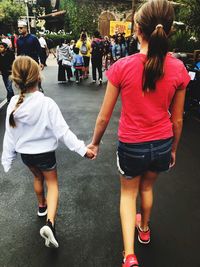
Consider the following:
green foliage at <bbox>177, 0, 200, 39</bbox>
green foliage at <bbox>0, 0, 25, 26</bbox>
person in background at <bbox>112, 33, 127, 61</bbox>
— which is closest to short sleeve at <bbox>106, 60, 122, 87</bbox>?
green foliage at <bbox>177, 0, 200, 39</bbox>

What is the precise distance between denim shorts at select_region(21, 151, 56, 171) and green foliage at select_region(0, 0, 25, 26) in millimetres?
39746

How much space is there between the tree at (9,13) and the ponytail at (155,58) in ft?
134

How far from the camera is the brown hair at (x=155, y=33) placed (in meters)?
1.91

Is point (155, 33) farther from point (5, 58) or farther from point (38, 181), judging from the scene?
point (5, 58)

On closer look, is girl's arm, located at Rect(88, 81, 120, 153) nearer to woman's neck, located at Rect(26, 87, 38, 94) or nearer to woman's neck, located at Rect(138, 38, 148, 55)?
woman's neck, located at Rect(138, 38, 148, 55)

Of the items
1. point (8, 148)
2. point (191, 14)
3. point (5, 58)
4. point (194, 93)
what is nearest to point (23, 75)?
point (8, 148)

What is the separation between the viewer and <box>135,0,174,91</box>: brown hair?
1.91m

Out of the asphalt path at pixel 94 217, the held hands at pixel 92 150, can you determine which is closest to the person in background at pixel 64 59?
the asphalt path at pixel 94 217

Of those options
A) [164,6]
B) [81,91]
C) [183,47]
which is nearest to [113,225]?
[164,6]

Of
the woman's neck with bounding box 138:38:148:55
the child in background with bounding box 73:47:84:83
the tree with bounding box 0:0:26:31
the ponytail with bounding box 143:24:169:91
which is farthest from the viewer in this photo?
the tree with bounding box 0:0:26:31

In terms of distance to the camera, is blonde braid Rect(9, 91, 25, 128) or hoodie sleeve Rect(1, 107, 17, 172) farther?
hoodie sleeve Rect(1, 107, 17, 172)

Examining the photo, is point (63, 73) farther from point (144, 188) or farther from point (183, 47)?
point (144, 188)

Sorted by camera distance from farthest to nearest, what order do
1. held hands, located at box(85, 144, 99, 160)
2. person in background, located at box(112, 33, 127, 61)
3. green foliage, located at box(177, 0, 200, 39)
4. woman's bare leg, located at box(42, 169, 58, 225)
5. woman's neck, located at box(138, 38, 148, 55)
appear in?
1. person in background, located at box(112, 33, 127, 61)
2. green foliage, located at box(177, 0, 200, 39)
3. woman's bare leg, located at box(42, 169, 58, 225)
4. held hands, located at box(85, 144, 99, 160)
5. woman's neck, located at box(138, 38, 148, 55)

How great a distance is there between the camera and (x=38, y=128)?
2572mm
